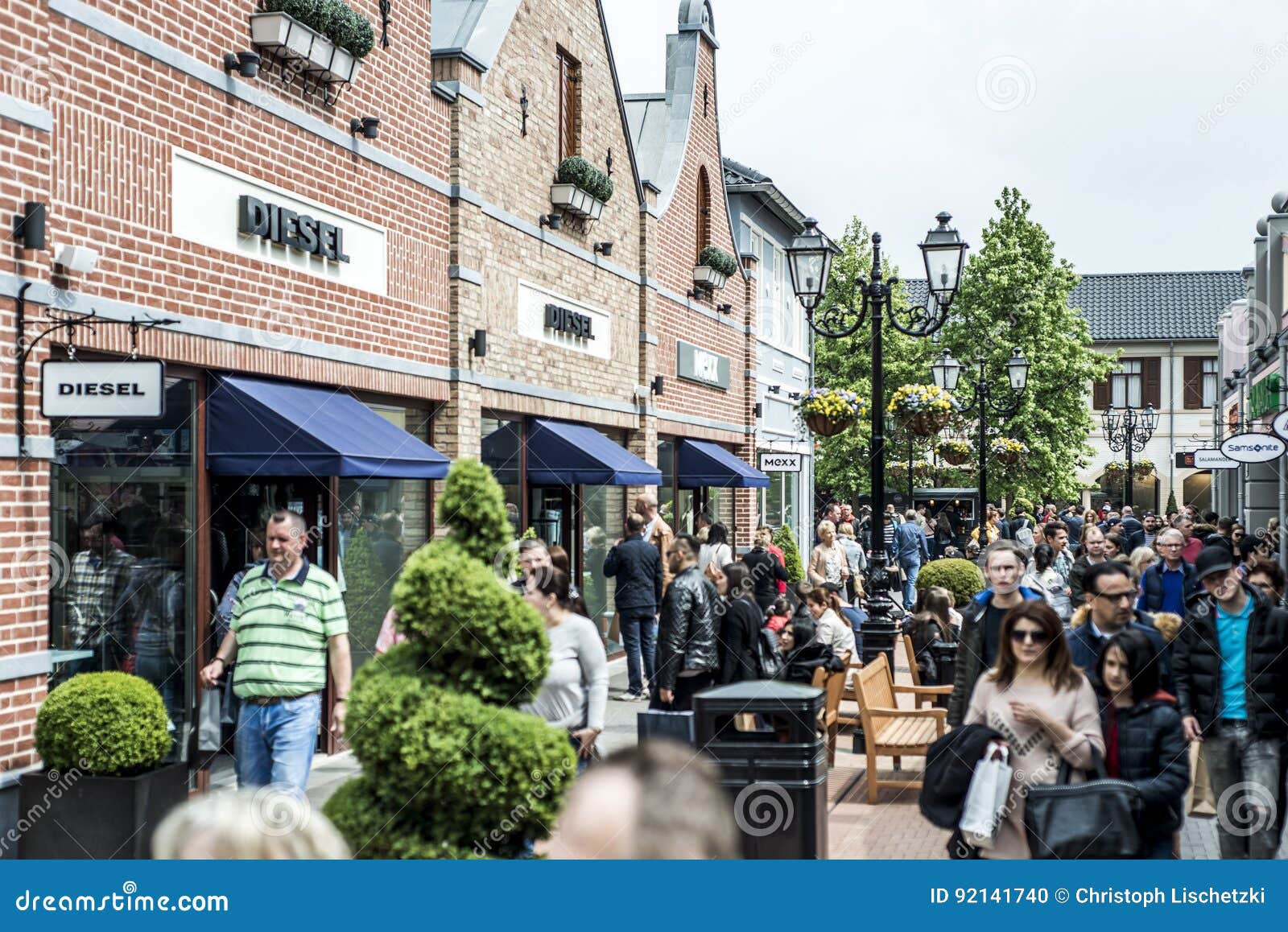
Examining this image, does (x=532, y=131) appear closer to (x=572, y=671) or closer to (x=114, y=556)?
(x=114, y=556)

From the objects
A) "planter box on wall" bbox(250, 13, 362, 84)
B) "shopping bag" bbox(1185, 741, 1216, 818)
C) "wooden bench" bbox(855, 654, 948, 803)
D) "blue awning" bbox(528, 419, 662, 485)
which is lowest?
"shopping bag" bbox(1185, 741, 1216, 818)

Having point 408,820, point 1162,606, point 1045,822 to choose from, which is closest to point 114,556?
point 408,820

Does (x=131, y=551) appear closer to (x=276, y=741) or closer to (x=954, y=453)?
(x=276, y=741)

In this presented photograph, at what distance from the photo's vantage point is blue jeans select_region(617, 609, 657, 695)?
1459 centimetres

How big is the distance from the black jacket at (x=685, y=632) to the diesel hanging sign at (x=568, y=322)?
6.84 meters

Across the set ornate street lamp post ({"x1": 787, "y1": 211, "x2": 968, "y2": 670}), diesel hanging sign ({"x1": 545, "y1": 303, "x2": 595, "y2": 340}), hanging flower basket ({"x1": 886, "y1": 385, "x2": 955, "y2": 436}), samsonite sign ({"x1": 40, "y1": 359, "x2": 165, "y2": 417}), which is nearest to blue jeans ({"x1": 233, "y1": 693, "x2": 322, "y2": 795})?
samsonite sign ({"x1": 40, "y1": 359, "x2": 165, "y2": 417})

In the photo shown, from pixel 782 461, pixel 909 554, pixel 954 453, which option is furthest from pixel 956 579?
pixel 954 453

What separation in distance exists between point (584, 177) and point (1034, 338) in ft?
110

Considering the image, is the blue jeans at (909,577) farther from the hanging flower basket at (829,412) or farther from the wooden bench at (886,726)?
the wooden bench at (886,726)

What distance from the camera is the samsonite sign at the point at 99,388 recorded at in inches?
316

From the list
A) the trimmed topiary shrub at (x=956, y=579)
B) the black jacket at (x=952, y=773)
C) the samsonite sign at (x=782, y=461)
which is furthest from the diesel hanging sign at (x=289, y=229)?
the samsonite sign at (x=782, y=461)

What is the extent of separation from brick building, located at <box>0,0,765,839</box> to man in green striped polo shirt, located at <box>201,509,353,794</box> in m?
1.32

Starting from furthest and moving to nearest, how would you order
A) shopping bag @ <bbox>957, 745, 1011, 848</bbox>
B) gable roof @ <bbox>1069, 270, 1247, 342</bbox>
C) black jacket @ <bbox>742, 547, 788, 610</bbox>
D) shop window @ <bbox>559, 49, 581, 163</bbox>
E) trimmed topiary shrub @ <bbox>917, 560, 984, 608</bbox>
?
gable roof @ <bbox>1069, 270, 1247, 342</bbox>
trimmed topiary shrub @ <bbox>917, 560, 984, 608</bbox>
shop window @ <bbox>559, 49, 581, 163</bbox>
black jacket @ <bbox>742, 547, 788, 610</bbox>
shopping bag @ <bbox>957, 745, 1011, 848</bbox>

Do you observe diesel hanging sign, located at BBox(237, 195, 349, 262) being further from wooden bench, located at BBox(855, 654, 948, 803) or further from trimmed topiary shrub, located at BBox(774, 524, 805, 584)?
trimmed topiary shrub, located at BBox(774, 524, 805, 584)
